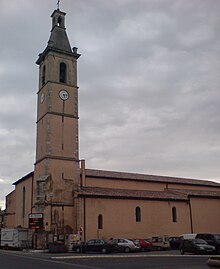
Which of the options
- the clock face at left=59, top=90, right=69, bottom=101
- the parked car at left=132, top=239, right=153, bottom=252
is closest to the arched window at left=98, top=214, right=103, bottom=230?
the parked car at left=132, top=239, right=153, bottom=252

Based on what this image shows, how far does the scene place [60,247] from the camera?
116 ft

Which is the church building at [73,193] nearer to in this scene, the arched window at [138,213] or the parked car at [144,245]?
the arched window at [138,213]

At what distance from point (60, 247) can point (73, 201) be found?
6.43 meters

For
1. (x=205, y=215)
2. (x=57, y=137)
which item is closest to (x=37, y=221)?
(x=57, y=137)

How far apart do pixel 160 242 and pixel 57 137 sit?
1648cm

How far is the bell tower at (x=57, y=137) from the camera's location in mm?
39562

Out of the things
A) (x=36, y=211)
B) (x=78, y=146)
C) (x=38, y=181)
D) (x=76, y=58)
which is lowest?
(x=36, y=211)

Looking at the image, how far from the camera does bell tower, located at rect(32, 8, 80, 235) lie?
39.6 m

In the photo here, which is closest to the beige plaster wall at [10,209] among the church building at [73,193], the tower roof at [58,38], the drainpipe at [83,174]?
the church building at [73,193]

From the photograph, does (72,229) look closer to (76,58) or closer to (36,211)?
(36,211)

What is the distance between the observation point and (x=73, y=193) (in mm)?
41031

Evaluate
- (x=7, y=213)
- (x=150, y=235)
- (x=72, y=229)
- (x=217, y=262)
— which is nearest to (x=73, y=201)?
(x=72, y=229)

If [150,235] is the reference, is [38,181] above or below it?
above

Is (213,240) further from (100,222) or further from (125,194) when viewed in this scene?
(125,194)
